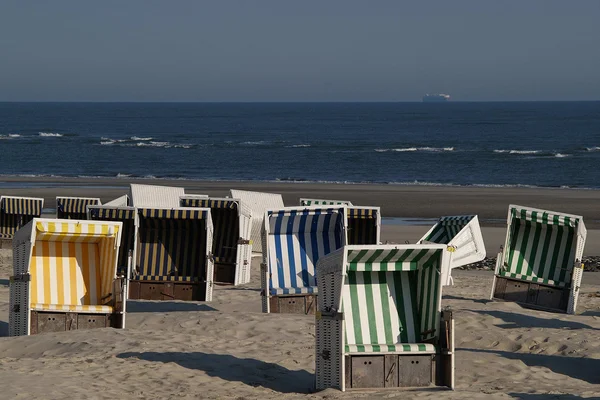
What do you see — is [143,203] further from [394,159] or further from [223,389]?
[394,159]

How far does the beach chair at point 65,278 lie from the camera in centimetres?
1062

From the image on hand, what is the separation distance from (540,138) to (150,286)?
77978 millimetres

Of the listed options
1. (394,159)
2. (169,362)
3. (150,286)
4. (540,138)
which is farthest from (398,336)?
(540,138)

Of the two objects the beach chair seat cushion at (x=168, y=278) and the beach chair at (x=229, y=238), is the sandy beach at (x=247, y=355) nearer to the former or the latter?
the beach chair seat cushion at (x=168, y=278)

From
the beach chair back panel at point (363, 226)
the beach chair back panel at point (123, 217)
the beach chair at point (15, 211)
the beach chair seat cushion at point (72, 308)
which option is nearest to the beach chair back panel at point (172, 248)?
the beach chair back panel at point (123, 217)

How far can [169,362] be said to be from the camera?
938 centimetres

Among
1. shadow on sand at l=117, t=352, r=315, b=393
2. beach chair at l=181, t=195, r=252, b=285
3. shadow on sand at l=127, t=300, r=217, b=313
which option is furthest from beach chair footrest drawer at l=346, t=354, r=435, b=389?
beach chair at l=181, t=195, r=252, b=285

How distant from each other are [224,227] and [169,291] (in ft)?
8.86

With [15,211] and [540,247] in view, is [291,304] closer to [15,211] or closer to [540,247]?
[540,247]

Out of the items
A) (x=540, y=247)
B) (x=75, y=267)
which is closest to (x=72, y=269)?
(x=75, y=267)

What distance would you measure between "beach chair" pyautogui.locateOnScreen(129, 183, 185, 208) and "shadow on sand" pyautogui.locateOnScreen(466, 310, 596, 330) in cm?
811

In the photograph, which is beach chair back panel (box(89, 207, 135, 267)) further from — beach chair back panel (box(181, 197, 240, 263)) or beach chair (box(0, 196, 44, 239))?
beach chair (box(0, 196, 44, 239))

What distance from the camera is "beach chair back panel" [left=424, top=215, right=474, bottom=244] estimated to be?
17.6 metres

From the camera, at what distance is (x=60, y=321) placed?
10859 mm
